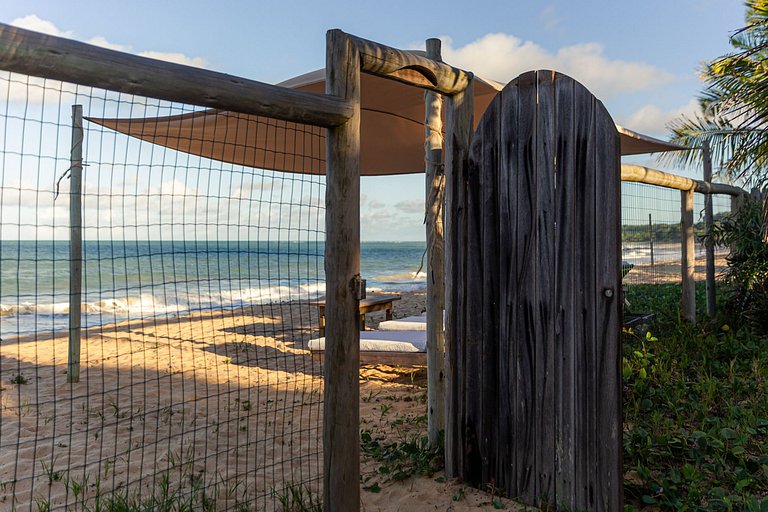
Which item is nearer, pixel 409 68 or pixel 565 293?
pixel 565 293

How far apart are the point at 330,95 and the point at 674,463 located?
274 cm

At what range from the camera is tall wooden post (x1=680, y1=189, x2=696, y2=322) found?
6414 mm

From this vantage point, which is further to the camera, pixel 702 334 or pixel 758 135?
pixel 758 135

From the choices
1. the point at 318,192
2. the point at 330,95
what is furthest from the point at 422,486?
the point at 330,95

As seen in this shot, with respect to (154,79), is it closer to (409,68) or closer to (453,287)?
(409,68)

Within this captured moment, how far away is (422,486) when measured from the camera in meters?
3.23

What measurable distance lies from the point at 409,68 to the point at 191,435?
2953mm

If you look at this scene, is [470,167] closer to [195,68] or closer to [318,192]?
[318,192]

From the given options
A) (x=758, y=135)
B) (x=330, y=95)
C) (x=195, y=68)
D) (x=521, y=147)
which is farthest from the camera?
(x=758, y=135)

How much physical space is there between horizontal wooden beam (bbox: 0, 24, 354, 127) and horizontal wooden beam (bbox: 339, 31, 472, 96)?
1.00ft

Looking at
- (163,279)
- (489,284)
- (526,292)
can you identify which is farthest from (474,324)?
(163,279)

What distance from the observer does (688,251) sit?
21.3ft

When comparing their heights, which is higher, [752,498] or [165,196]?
[165,196]

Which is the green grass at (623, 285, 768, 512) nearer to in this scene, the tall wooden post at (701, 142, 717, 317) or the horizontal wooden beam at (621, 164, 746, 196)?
the tall wooden post at (701, 142, 717, 317)
